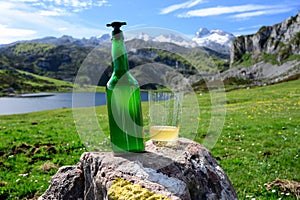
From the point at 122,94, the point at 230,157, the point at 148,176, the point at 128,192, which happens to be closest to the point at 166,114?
the point at 122,94

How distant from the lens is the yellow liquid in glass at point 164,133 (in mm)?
4898

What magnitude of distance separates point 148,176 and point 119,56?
178 cm

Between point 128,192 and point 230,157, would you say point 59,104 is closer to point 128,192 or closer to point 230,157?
point 230,157

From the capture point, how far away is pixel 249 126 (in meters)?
18.0

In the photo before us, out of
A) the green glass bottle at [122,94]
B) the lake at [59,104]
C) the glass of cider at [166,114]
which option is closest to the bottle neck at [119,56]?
the green glass bottle at [122,94]

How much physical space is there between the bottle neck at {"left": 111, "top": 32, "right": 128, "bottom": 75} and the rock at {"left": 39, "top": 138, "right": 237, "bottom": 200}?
1358mm

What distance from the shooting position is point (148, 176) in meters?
3.92

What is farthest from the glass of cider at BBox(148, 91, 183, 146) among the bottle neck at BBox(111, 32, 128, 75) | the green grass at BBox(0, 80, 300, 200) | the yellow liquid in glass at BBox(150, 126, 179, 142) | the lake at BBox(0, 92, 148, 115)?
the green grass at BBox(0, 80, 300, 200)

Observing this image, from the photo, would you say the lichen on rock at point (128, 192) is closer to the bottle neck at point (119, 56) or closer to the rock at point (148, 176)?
the rock at point (148, 176)

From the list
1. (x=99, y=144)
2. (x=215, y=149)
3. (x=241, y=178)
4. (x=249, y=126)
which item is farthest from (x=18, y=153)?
(x=249, y=126)

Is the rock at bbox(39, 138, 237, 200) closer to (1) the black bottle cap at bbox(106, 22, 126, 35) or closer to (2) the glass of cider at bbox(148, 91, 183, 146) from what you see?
(2) the glass of cider at bbox(148, 91, 183, 146)

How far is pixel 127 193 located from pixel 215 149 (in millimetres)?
9996

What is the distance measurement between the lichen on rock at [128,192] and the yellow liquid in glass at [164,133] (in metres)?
1.31

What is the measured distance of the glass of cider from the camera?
15.9ft
